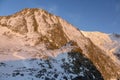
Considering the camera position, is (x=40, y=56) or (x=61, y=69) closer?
(x=61, y=69)

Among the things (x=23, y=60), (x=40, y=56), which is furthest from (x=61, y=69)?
(x=23, y=60)

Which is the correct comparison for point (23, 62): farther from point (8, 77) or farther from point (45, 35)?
point (45, 35)

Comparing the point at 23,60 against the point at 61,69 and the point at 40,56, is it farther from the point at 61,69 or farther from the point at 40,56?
the point at 61,69

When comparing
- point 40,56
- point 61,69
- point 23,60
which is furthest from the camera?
point 40,56

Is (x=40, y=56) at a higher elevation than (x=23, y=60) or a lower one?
higher

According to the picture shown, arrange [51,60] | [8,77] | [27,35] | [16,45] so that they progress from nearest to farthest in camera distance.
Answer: [8,77] < [51,60] < [16,45] < [27,35]

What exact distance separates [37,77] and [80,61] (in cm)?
2791

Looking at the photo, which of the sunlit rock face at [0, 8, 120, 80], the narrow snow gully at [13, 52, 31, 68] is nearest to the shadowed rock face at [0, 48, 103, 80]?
the sunlit rock face at [0, 8, 120, 80]

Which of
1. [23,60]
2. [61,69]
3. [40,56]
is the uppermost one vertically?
[40,56]

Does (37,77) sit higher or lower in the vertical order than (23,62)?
lower

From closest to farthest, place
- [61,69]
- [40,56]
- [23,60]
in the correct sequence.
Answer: [61,69] → [23,60] → [40,56]

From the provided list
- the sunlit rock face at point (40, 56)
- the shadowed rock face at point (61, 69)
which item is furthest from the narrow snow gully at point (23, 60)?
the shadowed rock face at point (61, 69)

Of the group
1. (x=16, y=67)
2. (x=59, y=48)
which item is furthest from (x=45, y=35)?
(x=16, y=67)

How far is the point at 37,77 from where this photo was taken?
144m
